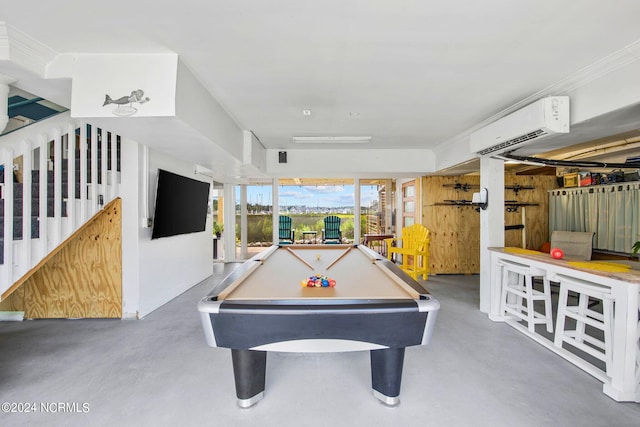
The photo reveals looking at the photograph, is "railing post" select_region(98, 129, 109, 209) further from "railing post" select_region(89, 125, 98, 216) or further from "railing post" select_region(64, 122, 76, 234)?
"railing post" select_region(64, 122, 76, 234)

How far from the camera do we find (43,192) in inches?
103

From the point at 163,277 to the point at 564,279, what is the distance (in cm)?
462

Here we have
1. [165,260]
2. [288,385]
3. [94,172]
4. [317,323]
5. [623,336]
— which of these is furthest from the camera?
[165,260]

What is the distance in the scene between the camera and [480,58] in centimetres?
219

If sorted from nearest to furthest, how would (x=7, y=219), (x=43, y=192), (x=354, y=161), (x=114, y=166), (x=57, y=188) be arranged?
(x=7, y=219), (x=43, y=192), (x=57, y=188), (x=114, y=166), (x=354, y=161)

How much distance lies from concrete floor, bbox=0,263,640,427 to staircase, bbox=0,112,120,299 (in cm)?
85

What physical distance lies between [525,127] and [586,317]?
176cm

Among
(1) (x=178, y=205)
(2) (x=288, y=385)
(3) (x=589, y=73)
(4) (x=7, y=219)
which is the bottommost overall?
(2) (x=288, y=385)

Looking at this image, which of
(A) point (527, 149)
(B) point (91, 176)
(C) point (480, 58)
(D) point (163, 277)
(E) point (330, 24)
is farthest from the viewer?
(D) point (163, 277)

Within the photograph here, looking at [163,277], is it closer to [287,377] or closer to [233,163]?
[233,163]

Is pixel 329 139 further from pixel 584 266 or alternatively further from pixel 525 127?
pixel 584 266

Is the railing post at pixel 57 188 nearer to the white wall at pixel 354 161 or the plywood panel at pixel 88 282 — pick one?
the plywood panel at pixel 88 282

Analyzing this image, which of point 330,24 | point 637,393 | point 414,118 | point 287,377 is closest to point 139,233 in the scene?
point 287,377

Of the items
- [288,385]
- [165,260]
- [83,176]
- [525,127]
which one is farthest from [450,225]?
[83,176]
